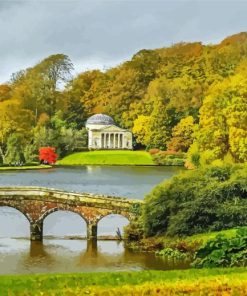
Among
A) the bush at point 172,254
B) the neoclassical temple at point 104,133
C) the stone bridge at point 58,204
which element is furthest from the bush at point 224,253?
the neoclassical temple at point 104,133

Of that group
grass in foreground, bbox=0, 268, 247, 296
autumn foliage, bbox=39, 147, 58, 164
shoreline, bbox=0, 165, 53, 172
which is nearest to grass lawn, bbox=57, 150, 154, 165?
autumn foliage, bbox=39, 147, 58, 164

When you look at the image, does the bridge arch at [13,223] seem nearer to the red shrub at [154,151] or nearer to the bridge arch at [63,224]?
the bridge arch at [63,224]

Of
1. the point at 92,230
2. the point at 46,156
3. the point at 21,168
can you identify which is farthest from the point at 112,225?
the point at 46,156

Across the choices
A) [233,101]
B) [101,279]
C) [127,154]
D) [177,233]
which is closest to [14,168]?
[127,154]

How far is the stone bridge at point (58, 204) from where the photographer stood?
41.5m

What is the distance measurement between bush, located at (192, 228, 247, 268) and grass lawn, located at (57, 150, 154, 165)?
88.9 m

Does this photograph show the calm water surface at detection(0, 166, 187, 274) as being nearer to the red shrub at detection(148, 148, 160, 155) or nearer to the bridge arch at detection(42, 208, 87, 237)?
the bridge arch at detection(42, 208, 87, 237)

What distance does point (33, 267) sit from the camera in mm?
33906

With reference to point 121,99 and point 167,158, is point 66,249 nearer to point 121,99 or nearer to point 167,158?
point 167,158

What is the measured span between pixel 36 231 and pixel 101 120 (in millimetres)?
93191

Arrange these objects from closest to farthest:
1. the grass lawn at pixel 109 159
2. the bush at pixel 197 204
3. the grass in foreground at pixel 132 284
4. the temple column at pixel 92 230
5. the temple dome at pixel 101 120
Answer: the grass in foreground at pixel 132 284, the bush at pixel 197 204, the temple column at pixel 92 230, the grass lawn at pixel 109 159, the temple dome at pixel 101 120

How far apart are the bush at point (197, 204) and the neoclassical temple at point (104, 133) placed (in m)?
90.9

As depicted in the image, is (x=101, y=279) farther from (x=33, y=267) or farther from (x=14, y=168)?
(x=14, y=168)

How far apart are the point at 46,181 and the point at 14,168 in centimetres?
2400
